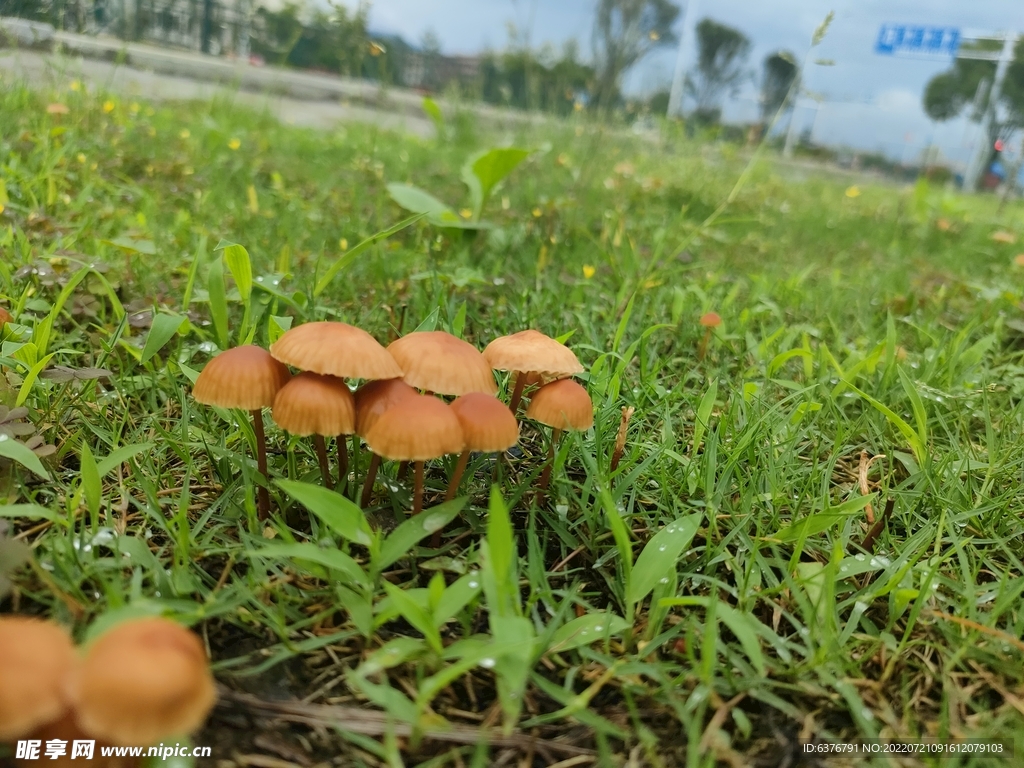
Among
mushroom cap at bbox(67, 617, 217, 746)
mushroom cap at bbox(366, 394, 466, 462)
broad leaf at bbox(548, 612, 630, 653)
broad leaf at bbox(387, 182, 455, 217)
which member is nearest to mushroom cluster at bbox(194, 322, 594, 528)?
mushroom cap at bbox(366, 394, 466, 462)

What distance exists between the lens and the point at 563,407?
1.33 metres

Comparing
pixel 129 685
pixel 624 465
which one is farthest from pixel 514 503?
pixel 129 685

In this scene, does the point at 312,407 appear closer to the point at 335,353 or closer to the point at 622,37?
the point at 335,353

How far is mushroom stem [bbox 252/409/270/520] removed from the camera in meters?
1.30

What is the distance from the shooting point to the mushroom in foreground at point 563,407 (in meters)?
1.33

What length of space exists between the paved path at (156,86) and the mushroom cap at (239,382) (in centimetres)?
332

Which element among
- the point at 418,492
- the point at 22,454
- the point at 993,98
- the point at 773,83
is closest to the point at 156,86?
the point at 773,83

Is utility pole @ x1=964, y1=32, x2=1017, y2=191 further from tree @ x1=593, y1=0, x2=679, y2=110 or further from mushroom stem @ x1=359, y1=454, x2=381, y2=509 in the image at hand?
mushroom stem @ x1=359, y1=454, x2=381, y2=509

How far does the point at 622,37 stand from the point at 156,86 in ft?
16.2

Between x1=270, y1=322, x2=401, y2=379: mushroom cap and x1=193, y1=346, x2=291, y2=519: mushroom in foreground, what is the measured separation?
0.13 feet

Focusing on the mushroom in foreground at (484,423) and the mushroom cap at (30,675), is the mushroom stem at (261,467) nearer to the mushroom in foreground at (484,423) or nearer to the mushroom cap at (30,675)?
the mushroom in foreground at (484,423)

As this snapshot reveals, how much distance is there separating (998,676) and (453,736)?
0.94 meters

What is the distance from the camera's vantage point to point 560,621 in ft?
3.83

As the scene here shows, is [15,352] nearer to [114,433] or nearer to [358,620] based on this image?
[114,433]
